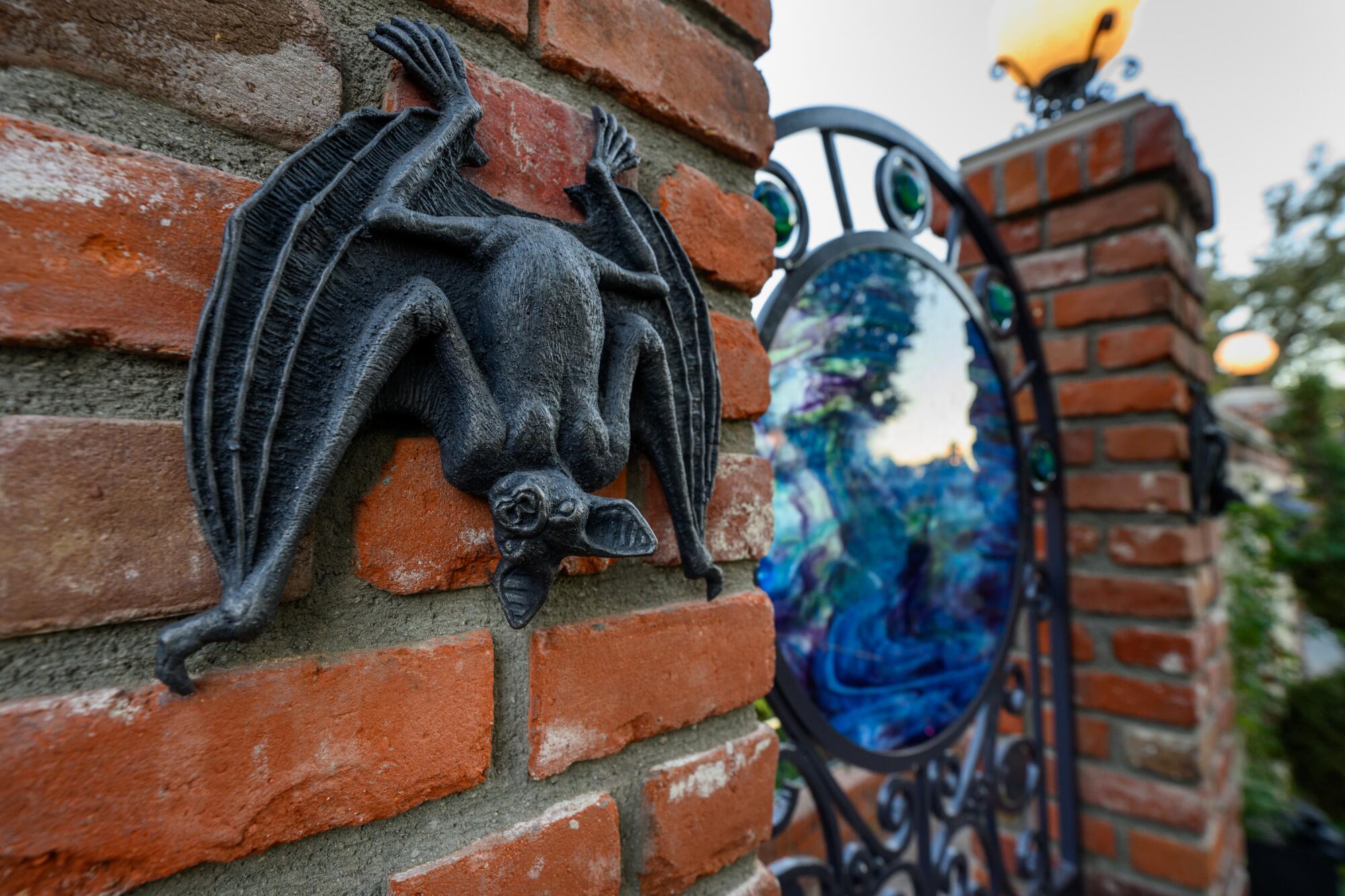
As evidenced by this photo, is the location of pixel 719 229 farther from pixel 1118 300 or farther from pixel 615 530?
pixel 1118 300

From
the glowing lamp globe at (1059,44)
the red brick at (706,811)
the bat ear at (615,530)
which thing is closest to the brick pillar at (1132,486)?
the glowing lamp globe at (1059,44)

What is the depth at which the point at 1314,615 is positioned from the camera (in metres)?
3.14

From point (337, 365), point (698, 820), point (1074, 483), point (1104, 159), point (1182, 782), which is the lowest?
point (1182, 782)

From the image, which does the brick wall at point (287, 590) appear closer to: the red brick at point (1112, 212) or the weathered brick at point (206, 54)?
the weathered brick at point (206, 54)

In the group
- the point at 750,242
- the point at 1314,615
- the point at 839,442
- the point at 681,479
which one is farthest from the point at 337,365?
the point at 1314,615

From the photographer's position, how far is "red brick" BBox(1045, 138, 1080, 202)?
4.82ft

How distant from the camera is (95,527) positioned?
0.30 metres

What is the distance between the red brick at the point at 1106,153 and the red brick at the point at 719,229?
1214 millimetres

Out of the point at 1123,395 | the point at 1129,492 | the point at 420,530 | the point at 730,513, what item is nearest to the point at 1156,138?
the point at 1123,395

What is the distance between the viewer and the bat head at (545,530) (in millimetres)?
346

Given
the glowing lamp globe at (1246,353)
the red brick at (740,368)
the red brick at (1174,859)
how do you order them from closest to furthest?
the red brick at (740,368) < the red brick at (1174,859) < the glowing lamp globe at (1246,353)

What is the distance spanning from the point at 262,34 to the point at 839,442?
77 centimetres

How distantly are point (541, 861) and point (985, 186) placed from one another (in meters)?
1.71

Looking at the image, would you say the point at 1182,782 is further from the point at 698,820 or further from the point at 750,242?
the point at 750,242
